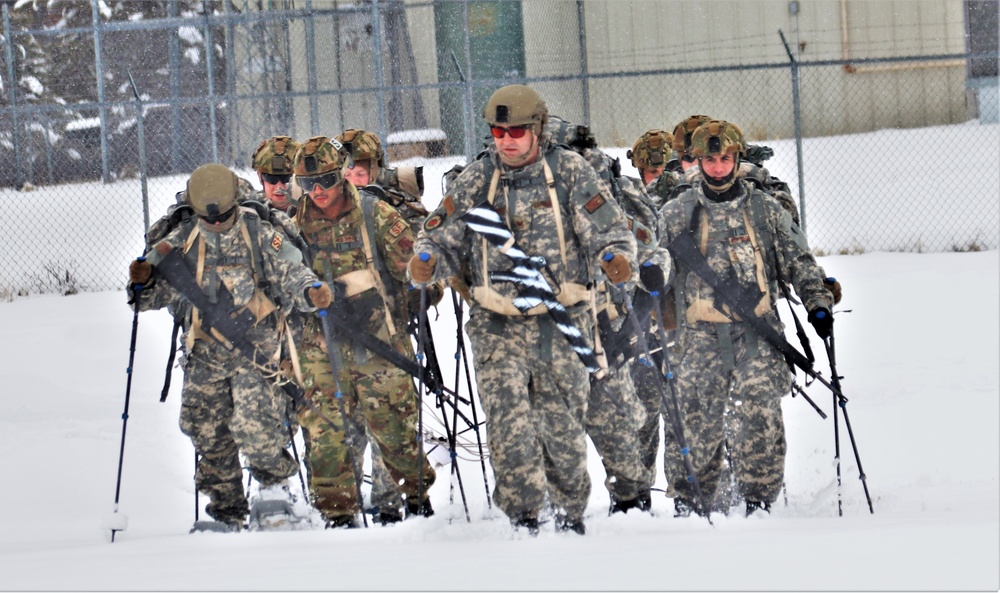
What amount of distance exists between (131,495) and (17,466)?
103 centimetres

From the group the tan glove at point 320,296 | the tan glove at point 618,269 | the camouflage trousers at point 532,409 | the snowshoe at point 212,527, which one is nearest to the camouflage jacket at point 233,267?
the tan glove at point 320,296

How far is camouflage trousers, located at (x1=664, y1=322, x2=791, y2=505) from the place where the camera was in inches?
285

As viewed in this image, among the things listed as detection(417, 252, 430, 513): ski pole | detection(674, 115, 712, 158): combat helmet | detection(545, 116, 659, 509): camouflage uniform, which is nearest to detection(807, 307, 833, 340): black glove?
detection(545, 116, 659, 509): camouflage uniform

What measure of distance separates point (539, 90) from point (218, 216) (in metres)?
11.4

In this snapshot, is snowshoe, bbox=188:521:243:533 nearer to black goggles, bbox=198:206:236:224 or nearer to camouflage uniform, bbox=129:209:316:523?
camouflage uniform, bbox=129:209:316:523

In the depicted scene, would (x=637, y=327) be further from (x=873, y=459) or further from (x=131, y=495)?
(x=131, y=495)

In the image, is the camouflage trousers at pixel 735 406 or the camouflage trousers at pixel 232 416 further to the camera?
the camouflage trousers at pixel 232 416

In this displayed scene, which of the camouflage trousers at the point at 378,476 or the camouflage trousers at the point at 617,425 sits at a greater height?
the camouflage trousers at the point at 617,425

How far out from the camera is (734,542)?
207 inches

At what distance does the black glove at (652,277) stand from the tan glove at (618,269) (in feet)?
1.62

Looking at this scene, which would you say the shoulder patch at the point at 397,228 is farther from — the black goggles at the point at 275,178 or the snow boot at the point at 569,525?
the snow boot at the point at 569,525

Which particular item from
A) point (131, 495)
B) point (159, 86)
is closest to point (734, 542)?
point (131, 495)

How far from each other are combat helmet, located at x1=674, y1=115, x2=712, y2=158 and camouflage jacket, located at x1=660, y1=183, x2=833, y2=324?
31.4 inches

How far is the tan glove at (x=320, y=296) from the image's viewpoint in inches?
277
